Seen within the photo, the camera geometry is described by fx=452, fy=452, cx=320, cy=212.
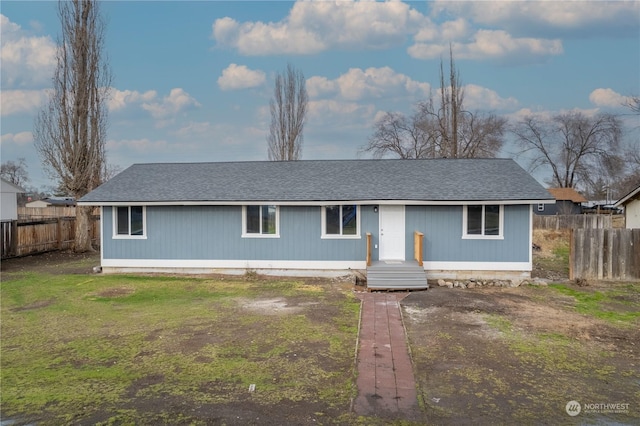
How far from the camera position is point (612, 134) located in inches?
1893

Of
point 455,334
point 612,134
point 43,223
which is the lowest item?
point 455,334

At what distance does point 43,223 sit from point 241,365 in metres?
17.9

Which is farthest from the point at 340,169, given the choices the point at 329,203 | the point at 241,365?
the point at 241,365

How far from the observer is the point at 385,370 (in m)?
6.82

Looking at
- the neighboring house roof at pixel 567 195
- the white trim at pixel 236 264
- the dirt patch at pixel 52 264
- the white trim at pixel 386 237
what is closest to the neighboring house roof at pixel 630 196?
the white trim at pixel 386 237

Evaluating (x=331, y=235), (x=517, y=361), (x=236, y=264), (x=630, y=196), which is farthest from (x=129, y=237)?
(x=630, y=196)

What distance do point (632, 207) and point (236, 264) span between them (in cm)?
1573

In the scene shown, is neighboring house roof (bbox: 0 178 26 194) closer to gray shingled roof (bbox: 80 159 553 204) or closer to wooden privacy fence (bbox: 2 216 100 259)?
wooden privacy fence (bbox: 2 216 100 259)

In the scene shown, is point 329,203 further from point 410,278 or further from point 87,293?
point 87,293

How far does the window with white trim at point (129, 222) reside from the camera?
15.8 m

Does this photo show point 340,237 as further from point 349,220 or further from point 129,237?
point 129,237

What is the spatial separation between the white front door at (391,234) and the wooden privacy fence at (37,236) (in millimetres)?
15157

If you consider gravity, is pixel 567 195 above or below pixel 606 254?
above

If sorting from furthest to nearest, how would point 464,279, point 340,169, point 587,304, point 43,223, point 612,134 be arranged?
point 612,134 < point 43,223 < point 340,169 < point 464,279 < point 587,304
